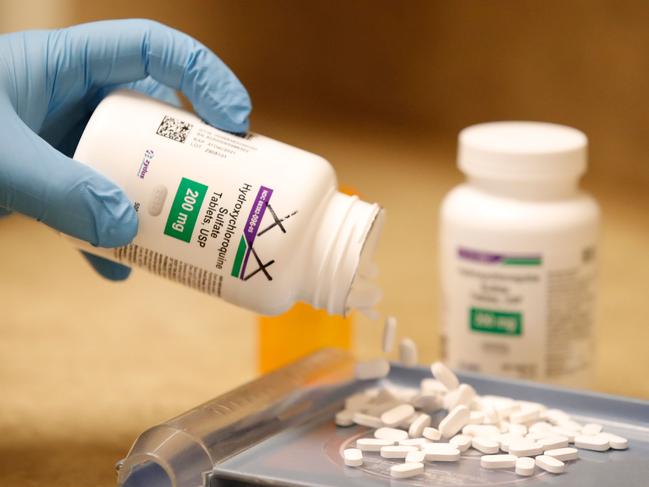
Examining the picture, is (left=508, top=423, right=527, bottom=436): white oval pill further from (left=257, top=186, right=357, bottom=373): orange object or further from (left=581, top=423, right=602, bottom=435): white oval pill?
(left=257, top=186, right=357, bottom=373): orange object

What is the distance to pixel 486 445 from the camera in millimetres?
809

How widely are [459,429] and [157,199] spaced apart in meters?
0.30

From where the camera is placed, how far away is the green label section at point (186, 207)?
804mm

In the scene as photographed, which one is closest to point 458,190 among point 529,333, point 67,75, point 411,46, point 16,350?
point 529,333

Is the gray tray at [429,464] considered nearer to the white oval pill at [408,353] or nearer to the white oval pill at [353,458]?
the white oval pill at [353,458]

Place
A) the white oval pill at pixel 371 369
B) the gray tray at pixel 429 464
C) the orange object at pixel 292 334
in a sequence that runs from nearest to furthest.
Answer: the gray tray at pixel 429 464 < the white oval pill at pixel 371 369 < the orange object at pixel 292 334

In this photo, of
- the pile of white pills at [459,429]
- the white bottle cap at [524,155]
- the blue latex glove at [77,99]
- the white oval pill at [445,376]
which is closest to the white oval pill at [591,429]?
the pile of white pills at [459,429]

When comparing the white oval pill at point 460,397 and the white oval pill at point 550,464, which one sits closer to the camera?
the white oval pill at point 550,464

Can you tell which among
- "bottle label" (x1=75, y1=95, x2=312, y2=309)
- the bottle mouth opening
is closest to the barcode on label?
"bottle label" (x1=75, y1=95, x2=312, y2=309)

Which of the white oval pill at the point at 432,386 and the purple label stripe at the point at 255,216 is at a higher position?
the purple label stripe at the point at 255,216

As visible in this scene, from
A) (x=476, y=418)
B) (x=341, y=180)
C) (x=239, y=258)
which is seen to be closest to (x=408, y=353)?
(x=476, y=418)

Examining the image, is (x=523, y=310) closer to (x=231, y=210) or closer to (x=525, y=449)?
(x=525, y=449)

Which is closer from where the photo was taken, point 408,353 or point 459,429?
point 459,429

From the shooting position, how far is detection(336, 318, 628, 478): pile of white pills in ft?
2.60
